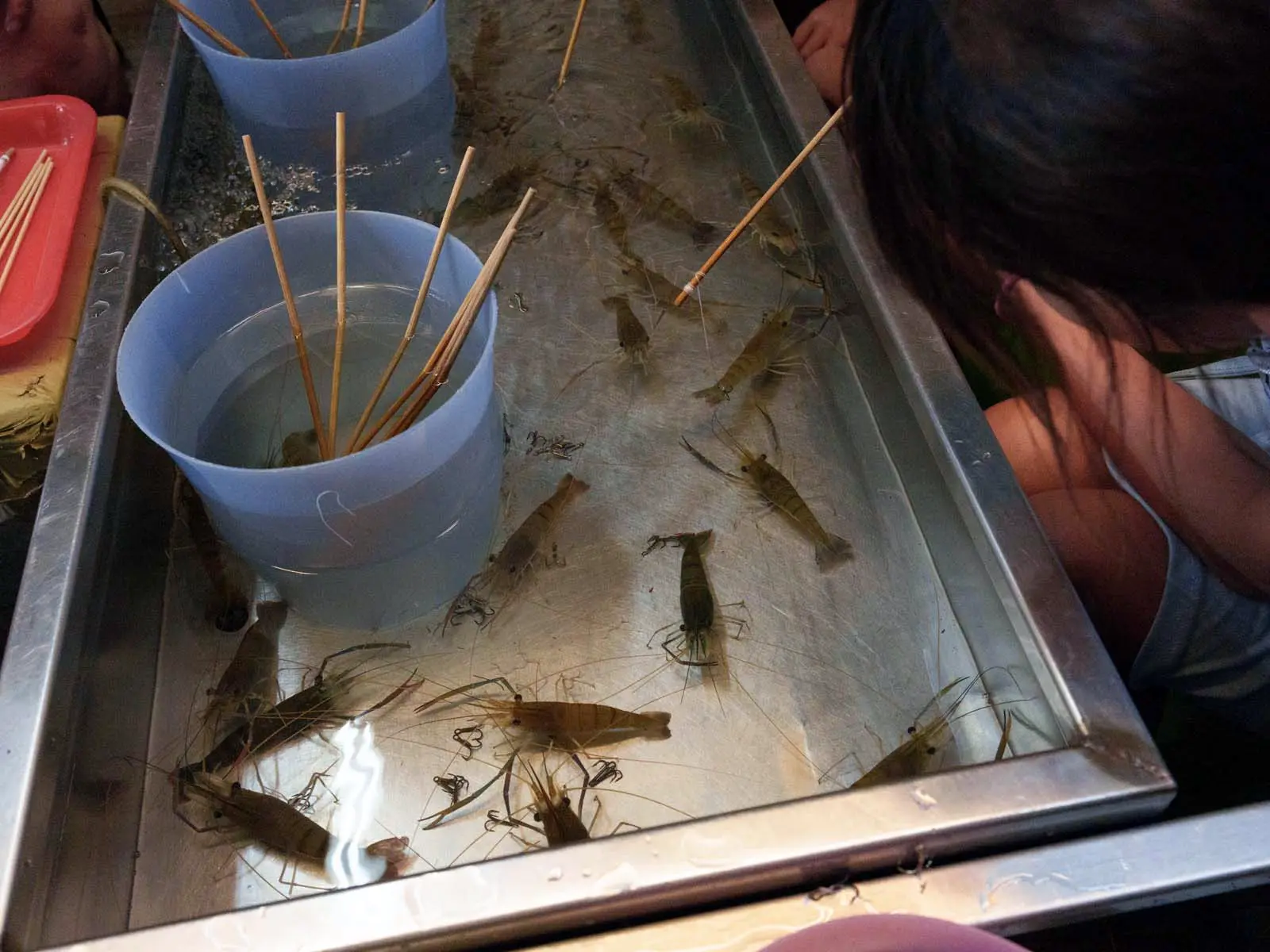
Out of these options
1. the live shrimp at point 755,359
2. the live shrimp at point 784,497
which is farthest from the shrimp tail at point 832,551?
the live shrimp at point 755,359

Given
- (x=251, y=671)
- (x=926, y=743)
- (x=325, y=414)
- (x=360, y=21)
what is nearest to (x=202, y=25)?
(x=360, y=21)

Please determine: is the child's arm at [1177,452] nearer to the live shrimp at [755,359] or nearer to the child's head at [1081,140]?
the child's head at [1081,140]

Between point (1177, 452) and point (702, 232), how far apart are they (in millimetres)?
1166

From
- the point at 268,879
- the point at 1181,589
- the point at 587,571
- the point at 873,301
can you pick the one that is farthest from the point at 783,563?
the point at 268,879

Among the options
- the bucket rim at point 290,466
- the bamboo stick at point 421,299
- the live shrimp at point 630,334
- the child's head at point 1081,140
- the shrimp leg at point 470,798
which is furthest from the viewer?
the live shrimp at point 630,334

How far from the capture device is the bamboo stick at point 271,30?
6.92 ft

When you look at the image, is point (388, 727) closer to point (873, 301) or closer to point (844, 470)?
point (844, 470)

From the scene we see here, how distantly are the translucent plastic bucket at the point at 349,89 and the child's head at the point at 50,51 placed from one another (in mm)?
463

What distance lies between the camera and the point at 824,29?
2447 millimetres

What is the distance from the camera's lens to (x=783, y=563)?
166cm

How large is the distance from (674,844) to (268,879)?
2.22ft

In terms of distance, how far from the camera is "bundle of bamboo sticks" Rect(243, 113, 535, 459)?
4.68 ft

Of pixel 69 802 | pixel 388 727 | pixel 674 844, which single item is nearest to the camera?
pixel 674 844

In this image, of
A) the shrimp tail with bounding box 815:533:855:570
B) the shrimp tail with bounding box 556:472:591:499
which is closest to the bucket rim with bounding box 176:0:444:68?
the shrimp tail with bounding box 556:472:591:499
